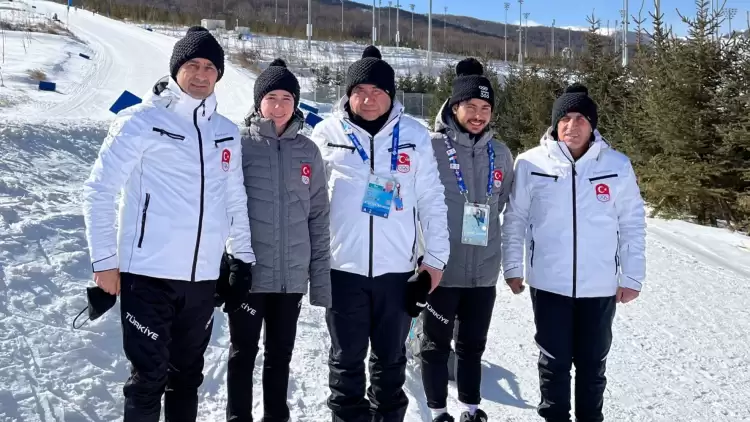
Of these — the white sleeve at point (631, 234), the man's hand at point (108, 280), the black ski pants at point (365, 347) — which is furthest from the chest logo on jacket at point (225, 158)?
the white sleeve at point (631, 234)

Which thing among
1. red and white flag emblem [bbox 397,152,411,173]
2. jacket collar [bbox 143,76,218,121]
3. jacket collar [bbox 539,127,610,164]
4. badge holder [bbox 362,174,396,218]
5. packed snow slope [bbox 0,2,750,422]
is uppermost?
jacket collar [bbox 143,76,218,121]

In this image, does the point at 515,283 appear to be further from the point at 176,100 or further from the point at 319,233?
the point at 176,100

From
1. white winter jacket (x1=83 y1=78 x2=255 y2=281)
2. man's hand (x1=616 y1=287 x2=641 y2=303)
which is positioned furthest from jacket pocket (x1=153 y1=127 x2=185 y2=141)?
man's hand (x1=616 y1=287 x2=641 y2=303)

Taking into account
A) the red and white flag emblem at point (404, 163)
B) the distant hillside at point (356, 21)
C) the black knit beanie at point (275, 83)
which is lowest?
the red and white flag emblem at point (404, 163)

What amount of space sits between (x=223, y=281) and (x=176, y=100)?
891 mm

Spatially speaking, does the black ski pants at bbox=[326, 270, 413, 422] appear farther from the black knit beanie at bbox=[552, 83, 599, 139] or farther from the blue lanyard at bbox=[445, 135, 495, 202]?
the black knit beanie at bbox=[552, 83, 599, 139]

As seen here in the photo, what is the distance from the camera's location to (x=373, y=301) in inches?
118

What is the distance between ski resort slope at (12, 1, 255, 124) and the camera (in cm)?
1385

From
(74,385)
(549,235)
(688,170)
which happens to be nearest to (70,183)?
(74,385)

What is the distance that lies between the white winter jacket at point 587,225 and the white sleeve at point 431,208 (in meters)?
0.60

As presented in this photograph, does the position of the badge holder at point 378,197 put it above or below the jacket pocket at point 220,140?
below

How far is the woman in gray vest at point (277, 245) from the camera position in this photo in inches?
116

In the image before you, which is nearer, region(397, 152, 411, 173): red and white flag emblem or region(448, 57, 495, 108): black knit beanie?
region(397, 152, 411, 173): red and white flag emblem

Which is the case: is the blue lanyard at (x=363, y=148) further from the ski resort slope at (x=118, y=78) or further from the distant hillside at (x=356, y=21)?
the distant hillside at (x=356, y=21)
